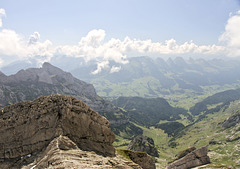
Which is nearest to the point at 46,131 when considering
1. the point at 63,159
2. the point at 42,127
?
the point at 42,127

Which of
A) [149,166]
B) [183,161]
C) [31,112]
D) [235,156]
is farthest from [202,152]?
[31,112]

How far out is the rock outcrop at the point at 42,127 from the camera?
45219 mm

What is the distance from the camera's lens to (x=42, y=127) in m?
46.6

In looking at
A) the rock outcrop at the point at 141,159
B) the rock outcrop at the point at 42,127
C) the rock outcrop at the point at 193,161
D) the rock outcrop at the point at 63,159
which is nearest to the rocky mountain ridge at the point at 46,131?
the rock outcrop at the point at 42,127

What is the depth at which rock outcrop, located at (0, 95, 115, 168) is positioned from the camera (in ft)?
148

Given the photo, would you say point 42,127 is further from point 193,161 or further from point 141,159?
point 193,161

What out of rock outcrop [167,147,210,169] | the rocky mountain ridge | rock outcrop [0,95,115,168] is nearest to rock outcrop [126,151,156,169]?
the rocky mountain ridge

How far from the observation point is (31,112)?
49188mm

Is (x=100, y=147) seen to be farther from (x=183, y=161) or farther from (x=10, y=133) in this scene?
(x=183, y=161)

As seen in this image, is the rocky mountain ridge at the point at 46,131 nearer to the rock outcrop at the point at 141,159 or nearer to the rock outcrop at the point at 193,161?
the rock outcrop at the point at 141,159

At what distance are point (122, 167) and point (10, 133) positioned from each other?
34145mm

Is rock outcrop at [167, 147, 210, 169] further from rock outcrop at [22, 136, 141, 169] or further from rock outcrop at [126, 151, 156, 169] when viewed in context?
rock outcrop at [22, 136, 141, 169]

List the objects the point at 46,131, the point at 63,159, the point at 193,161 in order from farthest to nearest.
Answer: the point at 193,161, the point at 46,131, the point at 63,159

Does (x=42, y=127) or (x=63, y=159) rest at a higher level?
(x=42, y=127)
